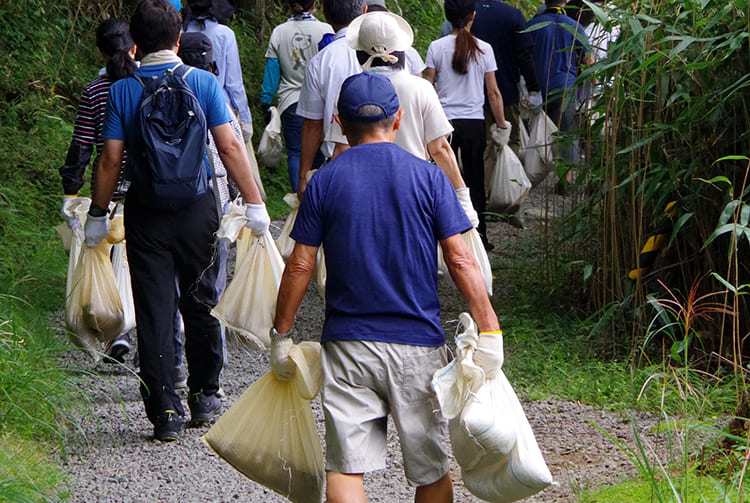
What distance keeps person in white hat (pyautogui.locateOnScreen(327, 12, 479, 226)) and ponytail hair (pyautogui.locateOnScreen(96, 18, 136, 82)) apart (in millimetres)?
1187

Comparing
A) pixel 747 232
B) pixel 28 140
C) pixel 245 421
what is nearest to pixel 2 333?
pixel 245 421

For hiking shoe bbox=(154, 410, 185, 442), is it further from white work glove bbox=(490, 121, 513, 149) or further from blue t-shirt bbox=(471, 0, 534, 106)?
blue t-shirt bbox=(471, 0, 534, 106)

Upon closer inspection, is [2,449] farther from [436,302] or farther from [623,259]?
[623,259]

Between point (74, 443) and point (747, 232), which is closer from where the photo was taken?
point (747, 232)

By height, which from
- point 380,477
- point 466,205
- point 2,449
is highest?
point 466,205

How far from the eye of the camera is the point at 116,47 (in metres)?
5.33

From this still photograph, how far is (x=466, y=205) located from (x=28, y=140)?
5.69m

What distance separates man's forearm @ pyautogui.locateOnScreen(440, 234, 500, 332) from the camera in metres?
3.22

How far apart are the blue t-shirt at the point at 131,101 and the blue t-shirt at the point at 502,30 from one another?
4.57 m

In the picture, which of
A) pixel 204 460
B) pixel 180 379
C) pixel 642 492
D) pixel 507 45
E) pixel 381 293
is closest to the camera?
pixel 381 293

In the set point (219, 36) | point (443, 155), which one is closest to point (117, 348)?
point (443, 155)

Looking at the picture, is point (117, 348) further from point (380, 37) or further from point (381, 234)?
point (381, 234)

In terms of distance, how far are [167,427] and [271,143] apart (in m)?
5.02

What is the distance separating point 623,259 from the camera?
595 centimetres
